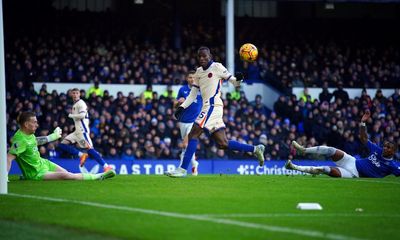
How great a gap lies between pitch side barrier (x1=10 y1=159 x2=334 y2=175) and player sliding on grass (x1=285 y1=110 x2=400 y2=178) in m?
7.43

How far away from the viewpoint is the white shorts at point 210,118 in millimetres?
16906

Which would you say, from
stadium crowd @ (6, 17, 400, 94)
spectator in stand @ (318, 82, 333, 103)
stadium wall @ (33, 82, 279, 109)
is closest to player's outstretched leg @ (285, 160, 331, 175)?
stadium crowd @ (6, 17, 400, 94)

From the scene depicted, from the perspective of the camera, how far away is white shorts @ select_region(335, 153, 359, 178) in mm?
18547

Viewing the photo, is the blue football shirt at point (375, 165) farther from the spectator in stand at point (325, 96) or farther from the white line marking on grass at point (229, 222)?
the spectator in stand at point (325, 96)

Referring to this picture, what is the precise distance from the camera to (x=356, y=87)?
115ft

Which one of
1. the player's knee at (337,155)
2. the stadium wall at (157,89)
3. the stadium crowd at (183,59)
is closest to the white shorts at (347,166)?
the player's knee at (337,155)

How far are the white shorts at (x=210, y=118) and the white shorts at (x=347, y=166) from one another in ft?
10.1

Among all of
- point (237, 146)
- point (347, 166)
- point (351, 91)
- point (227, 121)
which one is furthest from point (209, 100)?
point (351, 91)

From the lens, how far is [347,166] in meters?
18.7

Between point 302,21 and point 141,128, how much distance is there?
14.3m

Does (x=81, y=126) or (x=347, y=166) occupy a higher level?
(x=81, y=126)

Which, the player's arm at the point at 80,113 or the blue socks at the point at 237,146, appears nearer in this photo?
the blue socks at the point at 237,146

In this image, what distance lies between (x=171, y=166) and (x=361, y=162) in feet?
33.5

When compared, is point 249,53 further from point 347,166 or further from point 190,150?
point 347,166
